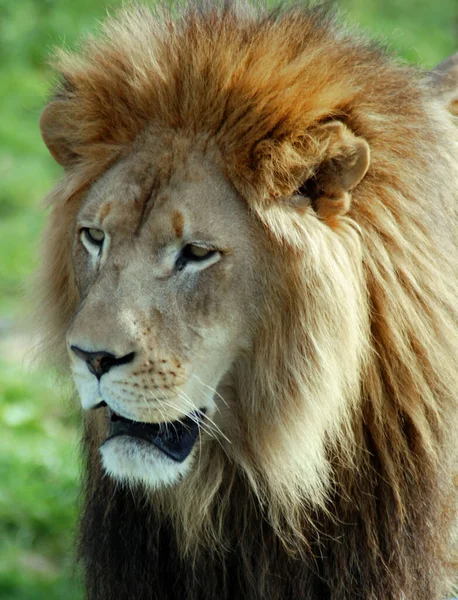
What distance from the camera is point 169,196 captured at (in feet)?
8.41

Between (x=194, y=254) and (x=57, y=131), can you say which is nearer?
(x=194, y=254)

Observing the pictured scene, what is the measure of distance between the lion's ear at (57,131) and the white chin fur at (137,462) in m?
0.85

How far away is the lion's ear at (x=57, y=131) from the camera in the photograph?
9.34ft

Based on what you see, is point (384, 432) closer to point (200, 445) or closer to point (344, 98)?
point (200, 445)

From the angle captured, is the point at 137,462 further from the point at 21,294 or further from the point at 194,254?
the point at 21,294

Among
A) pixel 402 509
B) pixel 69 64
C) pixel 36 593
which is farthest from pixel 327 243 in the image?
pixel 36 593

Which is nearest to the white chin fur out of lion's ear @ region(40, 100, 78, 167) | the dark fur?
the dark fur

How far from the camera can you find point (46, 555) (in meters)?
4.54

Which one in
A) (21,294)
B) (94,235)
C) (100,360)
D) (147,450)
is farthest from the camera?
(21,294)

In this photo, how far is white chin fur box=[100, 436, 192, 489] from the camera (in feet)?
8.25

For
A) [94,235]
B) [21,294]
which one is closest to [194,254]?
[94,235]

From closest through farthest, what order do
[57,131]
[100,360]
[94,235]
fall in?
1. [100,360]
2. [94,235]
3. [57,131]

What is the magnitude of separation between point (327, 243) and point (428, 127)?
46cm

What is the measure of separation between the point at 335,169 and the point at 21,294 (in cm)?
207
